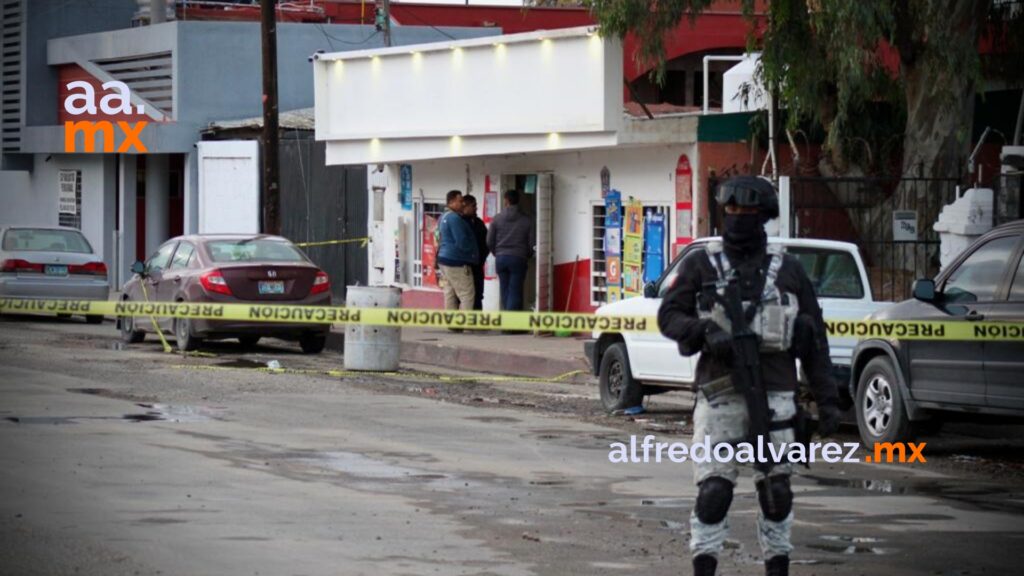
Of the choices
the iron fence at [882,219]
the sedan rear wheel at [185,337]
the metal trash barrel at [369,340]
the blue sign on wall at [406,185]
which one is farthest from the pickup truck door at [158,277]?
the iron fence at [882,219]

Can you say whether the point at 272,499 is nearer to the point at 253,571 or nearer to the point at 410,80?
the point at 253,571

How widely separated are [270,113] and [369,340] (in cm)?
895

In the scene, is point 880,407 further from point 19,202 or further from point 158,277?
point 19,202

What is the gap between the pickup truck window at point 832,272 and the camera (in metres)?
14.4

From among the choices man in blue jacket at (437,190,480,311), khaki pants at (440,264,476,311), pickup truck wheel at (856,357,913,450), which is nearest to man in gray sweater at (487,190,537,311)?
man in blue jacket at (437,190,480,311)

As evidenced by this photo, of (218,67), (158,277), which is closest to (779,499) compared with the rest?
(158,277)

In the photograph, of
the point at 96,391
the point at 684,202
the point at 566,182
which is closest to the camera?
the point at 96,391

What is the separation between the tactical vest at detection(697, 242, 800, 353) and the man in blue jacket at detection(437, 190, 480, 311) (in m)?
16.8

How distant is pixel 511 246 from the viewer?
23.9m

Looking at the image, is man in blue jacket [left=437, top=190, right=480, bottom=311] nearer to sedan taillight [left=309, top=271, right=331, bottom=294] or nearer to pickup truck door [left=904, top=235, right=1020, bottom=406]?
sedan taillight [left=309, top=271, right=331, bottom=294]

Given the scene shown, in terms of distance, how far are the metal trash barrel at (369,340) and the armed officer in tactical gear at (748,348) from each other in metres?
12.0

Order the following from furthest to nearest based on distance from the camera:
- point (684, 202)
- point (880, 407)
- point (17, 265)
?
point (17, 265)
point (684, 202)
point (880, 407)

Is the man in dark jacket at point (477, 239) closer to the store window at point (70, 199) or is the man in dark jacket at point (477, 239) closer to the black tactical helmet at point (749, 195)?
the black tactical helmet at point (749, 195)

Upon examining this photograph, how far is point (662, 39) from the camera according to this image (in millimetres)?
20875
